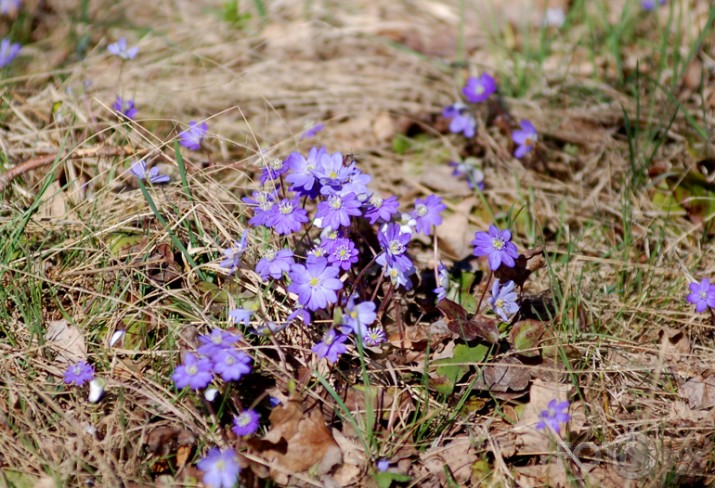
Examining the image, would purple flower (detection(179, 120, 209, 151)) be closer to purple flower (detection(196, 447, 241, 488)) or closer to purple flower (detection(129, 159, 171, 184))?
purple flower (detection(129, 159, 171, 184))

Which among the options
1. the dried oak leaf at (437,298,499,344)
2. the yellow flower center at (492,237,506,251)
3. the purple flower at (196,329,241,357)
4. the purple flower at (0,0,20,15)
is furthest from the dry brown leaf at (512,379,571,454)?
the purple flower at (0,0,20,15)

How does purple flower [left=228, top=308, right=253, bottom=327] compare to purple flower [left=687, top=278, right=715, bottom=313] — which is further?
purple flower [left=687, top=278, right=715, bottom=313]

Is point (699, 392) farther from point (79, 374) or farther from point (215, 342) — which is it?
point (79, 374)

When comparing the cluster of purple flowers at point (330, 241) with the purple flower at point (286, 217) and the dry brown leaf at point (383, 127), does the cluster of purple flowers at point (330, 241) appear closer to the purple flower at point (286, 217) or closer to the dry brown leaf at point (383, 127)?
the purple flower at point (286, 217)

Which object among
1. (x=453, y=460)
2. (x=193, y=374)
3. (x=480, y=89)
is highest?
(x=480, y=89)

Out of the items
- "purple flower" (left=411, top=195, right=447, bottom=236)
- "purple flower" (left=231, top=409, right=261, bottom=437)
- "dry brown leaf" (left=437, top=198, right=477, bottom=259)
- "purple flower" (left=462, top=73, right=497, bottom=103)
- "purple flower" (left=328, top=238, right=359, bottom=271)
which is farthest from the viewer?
"purple flower" (left=462, top=73, right=497, bottom=103)

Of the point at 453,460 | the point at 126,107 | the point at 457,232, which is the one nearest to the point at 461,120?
the point at 457,232
